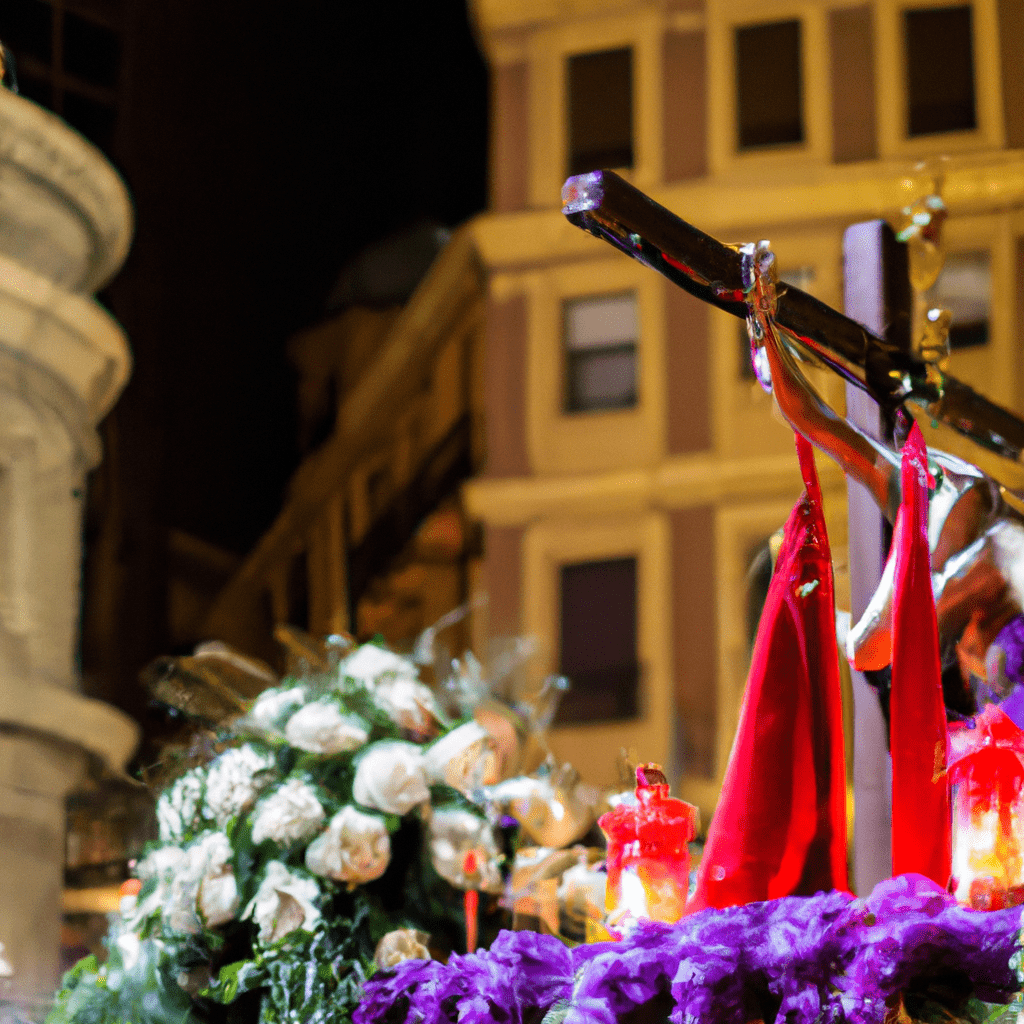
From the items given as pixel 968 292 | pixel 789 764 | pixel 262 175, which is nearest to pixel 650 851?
pixel 789 764

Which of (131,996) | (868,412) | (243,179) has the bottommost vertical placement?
(131,996)

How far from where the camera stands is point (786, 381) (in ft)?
2.77

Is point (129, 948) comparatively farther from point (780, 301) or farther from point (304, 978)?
point (780, 301)

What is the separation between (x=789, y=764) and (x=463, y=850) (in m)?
0.36

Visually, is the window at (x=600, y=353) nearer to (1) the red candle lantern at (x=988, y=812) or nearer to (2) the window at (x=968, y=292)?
(2) the window at (x=968, y=292)

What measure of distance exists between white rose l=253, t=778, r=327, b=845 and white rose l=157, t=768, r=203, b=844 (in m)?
0.07

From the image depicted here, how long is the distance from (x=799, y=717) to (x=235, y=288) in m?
1.65

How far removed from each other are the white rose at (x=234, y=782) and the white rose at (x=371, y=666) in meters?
0.10

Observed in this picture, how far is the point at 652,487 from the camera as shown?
7.22 ft

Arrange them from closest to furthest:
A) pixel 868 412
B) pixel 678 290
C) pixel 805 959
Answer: pixel 805 959
pixel 868 412
pixel 678 290

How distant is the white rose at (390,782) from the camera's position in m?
1.10

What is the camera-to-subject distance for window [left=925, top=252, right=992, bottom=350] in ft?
6.76

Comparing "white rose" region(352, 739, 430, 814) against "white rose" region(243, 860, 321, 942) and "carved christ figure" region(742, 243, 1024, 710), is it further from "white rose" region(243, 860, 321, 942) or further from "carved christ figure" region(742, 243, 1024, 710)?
"carved christ figure" region(742, 243, 1024, 710)

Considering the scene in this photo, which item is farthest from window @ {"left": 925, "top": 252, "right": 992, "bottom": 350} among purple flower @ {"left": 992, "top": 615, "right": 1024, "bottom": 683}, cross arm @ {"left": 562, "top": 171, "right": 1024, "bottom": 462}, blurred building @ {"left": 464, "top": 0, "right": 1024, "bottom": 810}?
purple flower @ {"left": 992, "top": 615, "right": 1024, "bottom": 683}
